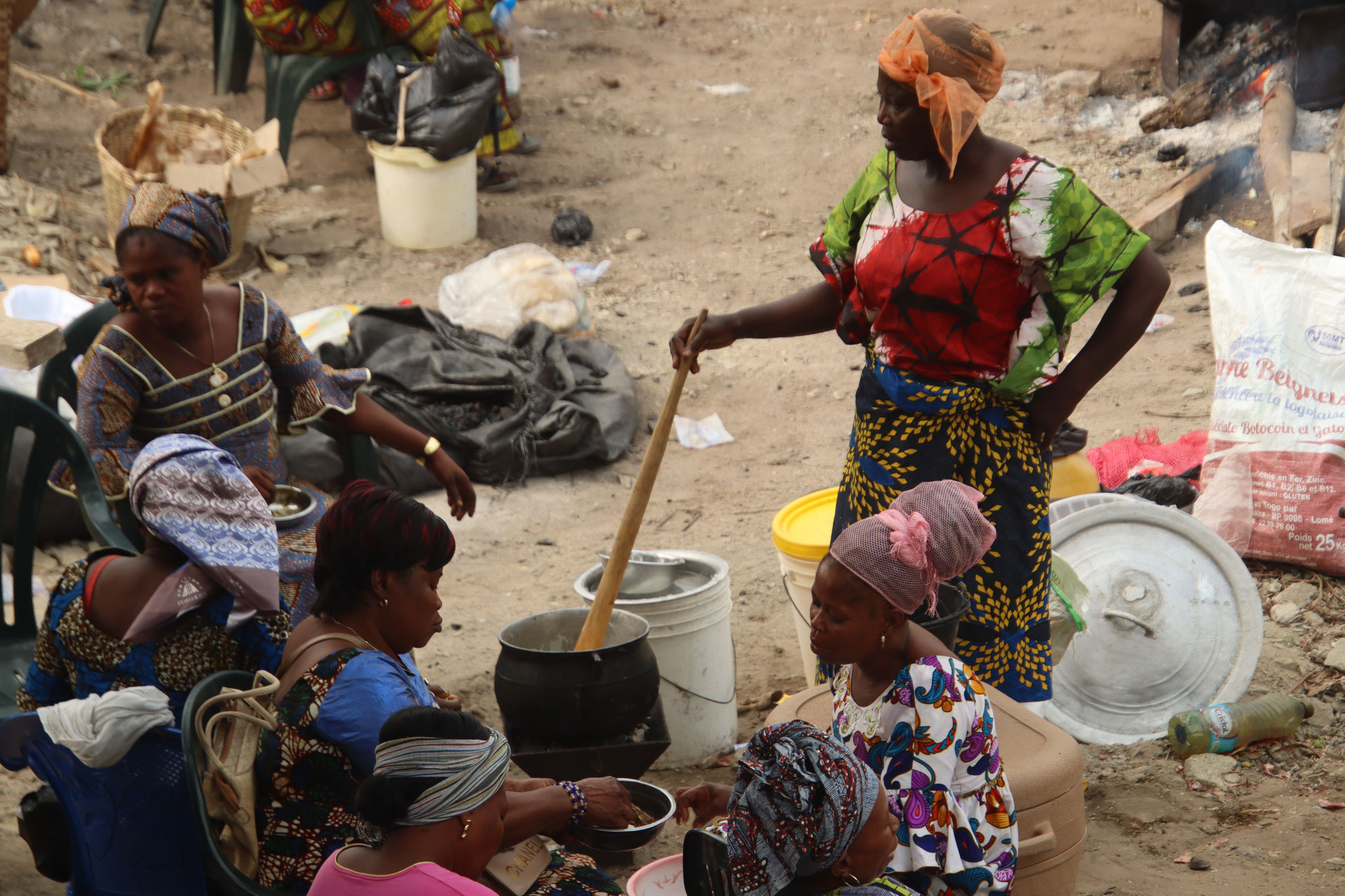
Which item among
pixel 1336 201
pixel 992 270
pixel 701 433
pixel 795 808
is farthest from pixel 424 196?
pixel 795 808

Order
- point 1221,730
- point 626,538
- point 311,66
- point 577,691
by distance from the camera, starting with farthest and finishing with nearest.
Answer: point 311,66 → point 1221,730 → point 626,538 → point 577,691

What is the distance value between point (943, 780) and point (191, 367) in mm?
2237

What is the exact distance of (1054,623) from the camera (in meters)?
3.49

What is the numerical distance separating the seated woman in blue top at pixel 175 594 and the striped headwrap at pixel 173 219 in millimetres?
852

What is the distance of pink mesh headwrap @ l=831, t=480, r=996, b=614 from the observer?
2.11 m

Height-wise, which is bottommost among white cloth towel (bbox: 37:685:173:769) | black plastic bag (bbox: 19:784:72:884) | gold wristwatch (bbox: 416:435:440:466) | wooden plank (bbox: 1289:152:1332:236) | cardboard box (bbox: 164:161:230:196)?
black plastic bag (bbox: 19:784:72:884)

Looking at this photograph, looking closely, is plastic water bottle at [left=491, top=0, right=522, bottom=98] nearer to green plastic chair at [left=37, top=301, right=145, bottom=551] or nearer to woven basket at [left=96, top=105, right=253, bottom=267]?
woven basket at [left=96, top=105, right=253, bottom=267]

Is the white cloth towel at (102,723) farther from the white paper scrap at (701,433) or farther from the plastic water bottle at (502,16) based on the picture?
the plastic water bottle at (502,16)

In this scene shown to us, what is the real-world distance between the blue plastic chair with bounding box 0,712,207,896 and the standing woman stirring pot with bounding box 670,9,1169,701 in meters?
1.59

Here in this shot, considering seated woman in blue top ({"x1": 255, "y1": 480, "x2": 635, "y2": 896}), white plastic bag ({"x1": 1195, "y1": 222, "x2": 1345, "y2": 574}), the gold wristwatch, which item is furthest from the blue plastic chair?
white plastic bag ({"x1": 1195, "y1": 222, "x2": 1345, "y2": 574})

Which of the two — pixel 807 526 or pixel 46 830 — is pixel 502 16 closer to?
pixel 807 526

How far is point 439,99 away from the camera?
732 cm

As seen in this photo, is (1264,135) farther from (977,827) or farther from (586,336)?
(977,827)

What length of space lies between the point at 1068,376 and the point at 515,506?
10.4ft
